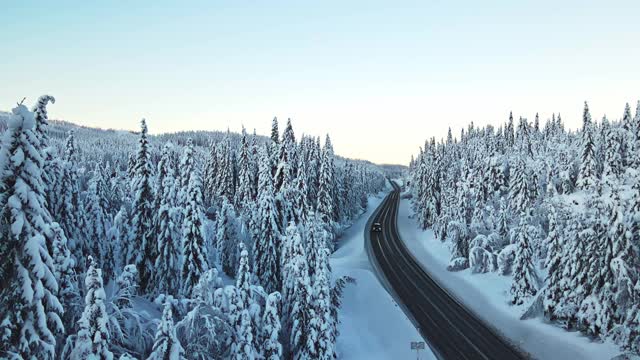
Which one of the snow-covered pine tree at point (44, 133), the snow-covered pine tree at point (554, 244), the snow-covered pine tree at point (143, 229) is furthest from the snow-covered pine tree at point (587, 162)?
the snow-covered pine tree at point (44, 133)

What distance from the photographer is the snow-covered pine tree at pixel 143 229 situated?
2948 centimetres

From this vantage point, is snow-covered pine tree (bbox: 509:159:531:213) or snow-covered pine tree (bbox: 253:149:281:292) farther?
snow-covered pine tree (bbox: 509:159:531:213)

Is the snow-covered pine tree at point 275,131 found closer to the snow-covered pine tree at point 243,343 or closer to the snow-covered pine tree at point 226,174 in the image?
the snow-covered pine tree at point 226,174

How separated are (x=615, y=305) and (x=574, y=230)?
5919 mm

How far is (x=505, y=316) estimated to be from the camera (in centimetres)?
4153

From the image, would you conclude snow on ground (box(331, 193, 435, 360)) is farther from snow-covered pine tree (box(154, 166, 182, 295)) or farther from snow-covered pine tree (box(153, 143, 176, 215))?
snow-covered pine tree (box(153, 143, 176, 215))

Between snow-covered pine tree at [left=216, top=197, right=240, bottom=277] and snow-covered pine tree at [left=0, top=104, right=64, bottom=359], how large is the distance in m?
30.0

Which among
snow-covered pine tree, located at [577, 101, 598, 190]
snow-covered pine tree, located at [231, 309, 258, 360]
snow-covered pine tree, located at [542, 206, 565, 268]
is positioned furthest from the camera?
snow-covered pine tree, located at [577, 101, 598, 190]

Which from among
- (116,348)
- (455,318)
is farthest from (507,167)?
(116,348)

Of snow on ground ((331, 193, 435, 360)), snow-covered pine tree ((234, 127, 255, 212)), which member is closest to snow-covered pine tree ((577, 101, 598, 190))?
snow on ground ((331, 193, 435, 360))

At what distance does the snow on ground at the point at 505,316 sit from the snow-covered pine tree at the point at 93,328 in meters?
30.9

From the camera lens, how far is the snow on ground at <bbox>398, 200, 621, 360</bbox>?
32750 mm

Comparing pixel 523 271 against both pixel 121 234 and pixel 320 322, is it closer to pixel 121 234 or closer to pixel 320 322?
pixel 320 322

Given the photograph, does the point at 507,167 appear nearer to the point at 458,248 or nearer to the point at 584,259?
the point at 458,248
